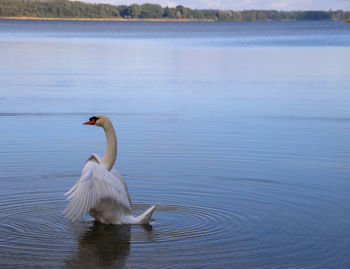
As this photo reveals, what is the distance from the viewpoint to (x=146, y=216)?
7.41 metres

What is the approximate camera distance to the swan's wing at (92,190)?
6863 millimetres

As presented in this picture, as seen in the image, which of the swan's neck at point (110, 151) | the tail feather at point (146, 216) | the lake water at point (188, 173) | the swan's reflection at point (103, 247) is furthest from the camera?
the swan's neck at point (110, 151)

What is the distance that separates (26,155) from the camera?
36.5ft

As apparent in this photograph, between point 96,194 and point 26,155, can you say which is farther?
point 26,155

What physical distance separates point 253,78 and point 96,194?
18.3 m

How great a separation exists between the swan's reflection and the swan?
14 cm

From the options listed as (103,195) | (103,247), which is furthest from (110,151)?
(103,247)

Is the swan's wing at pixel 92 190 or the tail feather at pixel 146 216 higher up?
the swan's wing at pixel 92 190

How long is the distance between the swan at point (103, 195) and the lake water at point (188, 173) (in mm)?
141

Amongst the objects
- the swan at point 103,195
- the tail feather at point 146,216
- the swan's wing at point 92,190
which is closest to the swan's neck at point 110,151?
the swan at point 103,195

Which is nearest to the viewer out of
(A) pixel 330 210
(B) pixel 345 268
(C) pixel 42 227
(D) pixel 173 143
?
(B) pixel 345 268

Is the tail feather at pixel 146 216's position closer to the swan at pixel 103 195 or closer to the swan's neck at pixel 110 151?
the swan at pixel 103 195

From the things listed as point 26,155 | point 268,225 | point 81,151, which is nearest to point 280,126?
point 81,151

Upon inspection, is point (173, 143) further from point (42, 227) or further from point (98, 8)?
point (98, 8)
